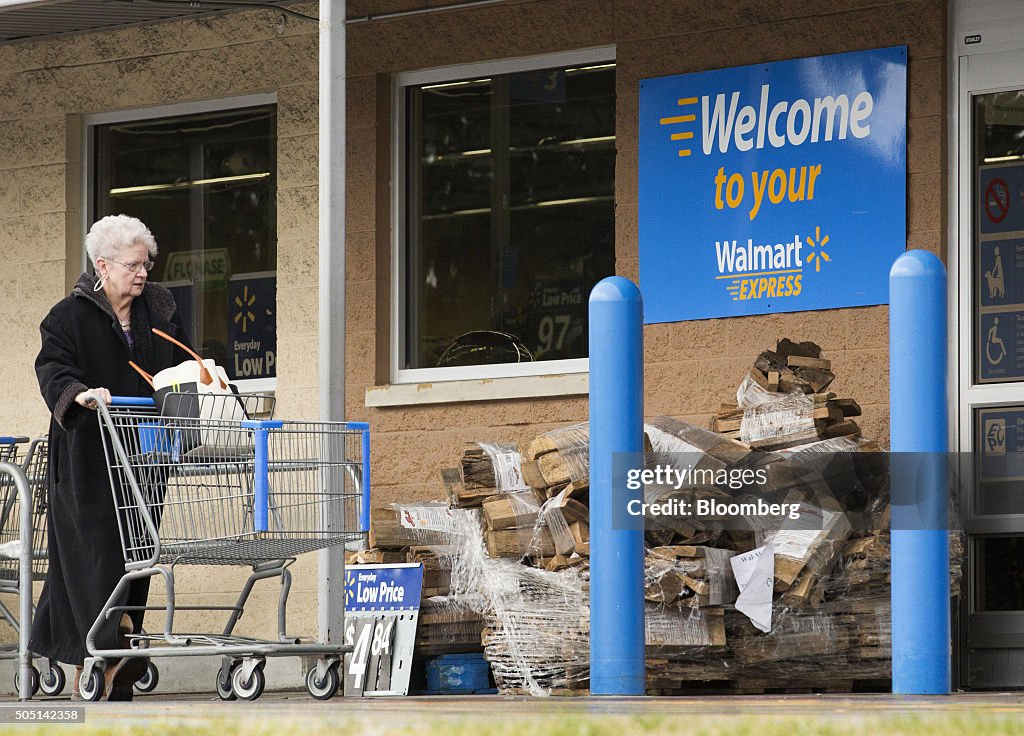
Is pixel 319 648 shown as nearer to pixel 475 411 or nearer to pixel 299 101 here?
pixel 475 411

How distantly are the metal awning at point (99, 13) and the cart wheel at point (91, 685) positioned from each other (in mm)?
3633

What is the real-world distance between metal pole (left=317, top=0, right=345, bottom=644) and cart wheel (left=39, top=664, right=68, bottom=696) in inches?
77.0

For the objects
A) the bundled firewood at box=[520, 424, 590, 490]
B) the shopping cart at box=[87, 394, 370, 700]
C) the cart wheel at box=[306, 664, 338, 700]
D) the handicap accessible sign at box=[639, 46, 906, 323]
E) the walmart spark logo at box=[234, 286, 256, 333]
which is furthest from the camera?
the walmart spark logo at box=[234, 286, 256, 333]

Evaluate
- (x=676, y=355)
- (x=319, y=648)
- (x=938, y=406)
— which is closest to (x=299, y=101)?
(x=676, y=355)

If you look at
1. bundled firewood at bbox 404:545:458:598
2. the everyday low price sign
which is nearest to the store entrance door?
bundled firewood at bbox 404:545:458:598

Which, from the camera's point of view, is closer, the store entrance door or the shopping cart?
the shopping cart

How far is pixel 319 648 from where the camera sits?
723 centimetres

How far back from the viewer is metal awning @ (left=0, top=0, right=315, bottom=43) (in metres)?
10.0

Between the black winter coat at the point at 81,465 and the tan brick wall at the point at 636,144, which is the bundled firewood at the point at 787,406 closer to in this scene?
the tan brick wall at the point at 636,144

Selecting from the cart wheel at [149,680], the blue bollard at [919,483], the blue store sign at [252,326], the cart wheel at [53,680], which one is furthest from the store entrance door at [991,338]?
the cart wheel at [53,680]

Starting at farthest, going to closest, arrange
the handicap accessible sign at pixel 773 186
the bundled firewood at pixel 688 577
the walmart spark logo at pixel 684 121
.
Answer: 1. the walmart spark logo at pixel 684 121
2. the handicap accessible sign at pixel 773 186
3. the bundled firewood at pixel 688 577

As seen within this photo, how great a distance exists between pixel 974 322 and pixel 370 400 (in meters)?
3.19

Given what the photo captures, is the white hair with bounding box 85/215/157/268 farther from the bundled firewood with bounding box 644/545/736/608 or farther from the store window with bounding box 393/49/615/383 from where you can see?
the store window with bounding box 393/49/615/383

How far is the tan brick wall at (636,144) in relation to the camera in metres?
8.78
